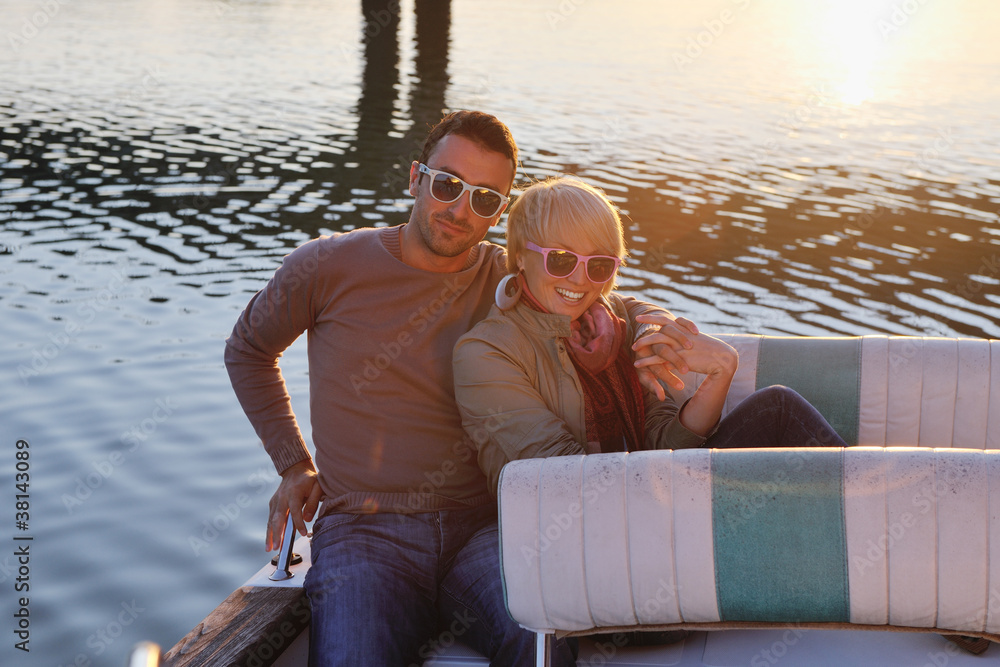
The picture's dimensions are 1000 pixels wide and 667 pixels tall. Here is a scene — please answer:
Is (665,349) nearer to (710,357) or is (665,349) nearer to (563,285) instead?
(710,357)

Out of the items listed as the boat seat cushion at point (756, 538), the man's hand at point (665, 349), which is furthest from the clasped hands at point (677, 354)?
the boat seat cushion at point (756, 538)

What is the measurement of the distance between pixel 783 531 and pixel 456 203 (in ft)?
4.47

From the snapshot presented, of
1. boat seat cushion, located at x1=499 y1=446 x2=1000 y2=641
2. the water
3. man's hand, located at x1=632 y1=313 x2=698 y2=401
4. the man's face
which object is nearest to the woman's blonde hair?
the man's face

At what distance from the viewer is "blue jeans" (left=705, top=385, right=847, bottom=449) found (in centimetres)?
287

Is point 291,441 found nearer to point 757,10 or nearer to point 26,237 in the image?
point 26,237

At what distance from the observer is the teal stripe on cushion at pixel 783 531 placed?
2266 mm

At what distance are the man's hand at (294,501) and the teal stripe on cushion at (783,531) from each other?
133 centimetres

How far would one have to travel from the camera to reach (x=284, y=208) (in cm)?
1143

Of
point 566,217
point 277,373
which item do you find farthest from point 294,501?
point 566,217

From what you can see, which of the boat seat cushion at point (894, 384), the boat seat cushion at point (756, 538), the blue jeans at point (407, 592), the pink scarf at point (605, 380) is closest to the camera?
the boat seat cushion at point (756, 538)

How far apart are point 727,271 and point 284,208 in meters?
5.01

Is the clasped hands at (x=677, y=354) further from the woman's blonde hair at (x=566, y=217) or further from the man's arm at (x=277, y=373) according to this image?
the man's arm at (x=277, y=373)

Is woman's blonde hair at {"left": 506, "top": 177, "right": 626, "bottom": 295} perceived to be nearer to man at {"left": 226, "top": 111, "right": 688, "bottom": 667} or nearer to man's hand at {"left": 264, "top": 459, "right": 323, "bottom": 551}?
man at {"left": 226, "top": 111, "right": 688, "bottom": 667}

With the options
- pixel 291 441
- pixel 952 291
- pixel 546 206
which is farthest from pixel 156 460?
pixel 952 291
